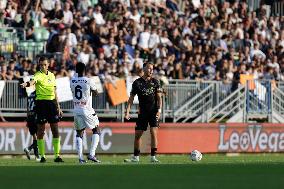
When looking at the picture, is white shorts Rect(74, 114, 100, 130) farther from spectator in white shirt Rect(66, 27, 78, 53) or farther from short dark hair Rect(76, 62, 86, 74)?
spectator in white shirt Rect(66, 27, 78, 53)

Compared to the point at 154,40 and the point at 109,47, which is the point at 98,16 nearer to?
the point at 109,47

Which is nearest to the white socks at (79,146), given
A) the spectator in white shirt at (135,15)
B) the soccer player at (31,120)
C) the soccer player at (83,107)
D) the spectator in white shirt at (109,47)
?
the soccer player at (83,107)

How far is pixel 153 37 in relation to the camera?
3388cm

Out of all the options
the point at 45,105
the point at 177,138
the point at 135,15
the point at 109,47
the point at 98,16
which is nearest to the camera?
the point at 45,105

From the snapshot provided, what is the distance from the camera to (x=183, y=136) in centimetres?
3200

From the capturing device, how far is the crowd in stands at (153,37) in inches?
1231

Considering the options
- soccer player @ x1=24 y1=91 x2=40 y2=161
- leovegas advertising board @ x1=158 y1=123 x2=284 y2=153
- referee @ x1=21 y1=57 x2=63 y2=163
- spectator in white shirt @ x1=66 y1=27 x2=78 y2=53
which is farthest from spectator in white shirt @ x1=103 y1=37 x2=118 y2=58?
referee @ x1=21 y1=57 x2=63 y2=163

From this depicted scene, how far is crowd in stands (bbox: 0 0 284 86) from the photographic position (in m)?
31.3

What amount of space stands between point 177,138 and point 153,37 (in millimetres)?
3823

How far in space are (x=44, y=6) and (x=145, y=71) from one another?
29.8ft

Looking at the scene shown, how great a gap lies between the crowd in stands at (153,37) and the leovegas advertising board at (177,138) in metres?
1.59

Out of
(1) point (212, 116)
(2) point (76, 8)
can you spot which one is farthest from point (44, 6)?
(1) point (212, 116)

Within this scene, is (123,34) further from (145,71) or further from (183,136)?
(145,71)

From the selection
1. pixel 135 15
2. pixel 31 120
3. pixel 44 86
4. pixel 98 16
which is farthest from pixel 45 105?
pixel 135 15
